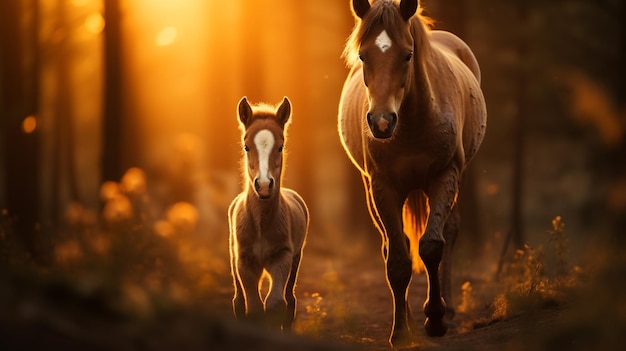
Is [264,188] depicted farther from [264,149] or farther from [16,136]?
[16,136]

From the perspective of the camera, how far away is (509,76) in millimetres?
20875

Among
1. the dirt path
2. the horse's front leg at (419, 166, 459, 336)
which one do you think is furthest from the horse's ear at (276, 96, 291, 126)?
the dirt path

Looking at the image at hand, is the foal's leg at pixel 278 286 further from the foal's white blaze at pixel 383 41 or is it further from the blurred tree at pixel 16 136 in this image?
the blurred tree at pixel 16 136

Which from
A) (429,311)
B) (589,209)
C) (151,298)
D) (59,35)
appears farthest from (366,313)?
(589,209)

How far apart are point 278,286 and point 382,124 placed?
1.80 m

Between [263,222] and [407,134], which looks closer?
[407,134]

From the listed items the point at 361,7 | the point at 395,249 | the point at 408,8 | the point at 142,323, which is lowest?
the point at 395,249

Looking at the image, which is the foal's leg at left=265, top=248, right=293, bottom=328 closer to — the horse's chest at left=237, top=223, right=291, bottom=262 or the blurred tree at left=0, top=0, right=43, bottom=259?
the horse's chest at left=237, top=223, right=291, bottom=262

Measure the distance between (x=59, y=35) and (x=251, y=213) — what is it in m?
12.6

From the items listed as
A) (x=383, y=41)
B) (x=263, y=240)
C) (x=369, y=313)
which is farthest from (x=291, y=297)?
(x=383, y=41)

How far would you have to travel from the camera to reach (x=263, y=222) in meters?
7.79

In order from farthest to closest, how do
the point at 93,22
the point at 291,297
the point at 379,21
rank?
the point at 93,22
the point at 291,297
the point at 379,21

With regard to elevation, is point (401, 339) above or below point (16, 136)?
below

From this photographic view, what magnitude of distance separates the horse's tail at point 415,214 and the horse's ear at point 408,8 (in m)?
2.32
